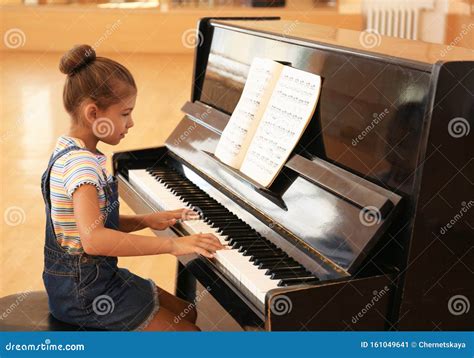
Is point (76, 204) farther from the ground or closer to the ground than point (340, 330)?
farther from the ground

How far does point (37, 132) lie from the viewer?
7.28 metres

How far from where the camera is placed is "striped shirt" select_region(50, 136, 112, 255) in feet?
7.28

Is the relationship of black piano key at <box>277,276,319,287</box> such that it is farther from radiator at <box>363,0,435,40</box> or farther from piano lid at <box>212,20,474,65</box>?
radiator at <box>363,0,435,40</box>

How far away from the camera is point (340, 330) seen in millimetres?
2023

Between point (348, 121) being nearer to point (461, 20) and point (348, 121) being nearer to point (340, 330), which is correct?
point (340, 330)

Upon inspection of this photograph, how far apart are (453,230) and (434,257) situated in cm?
9

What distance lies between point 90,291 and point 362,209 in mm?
826

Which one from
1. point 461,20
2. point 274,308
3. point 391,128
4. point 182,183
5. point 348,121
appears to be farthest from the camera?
point 461,20

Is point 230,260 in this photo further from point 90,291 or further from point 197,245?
point 90,291

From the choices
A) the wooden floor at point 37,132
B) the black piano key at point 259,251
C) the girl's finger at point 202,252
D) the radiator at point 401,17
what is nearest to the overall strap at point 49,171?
the girl's finger at point 202,252

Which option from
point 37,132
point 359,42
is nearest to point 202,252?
point 359,42

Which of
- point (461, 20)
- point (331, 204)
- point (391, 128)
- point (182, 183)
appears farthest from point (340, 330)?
point (461, 20)

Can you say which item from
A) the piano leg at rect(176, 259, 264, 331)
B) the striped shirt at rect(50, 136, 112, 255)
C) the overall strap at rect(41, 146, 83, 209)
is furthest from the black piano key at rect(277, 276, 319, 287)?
the overall strap at rect(41, 146, 83, 209)

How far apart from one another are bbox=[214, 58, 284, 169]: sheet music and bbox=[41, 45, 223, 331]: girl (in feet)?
1.60
